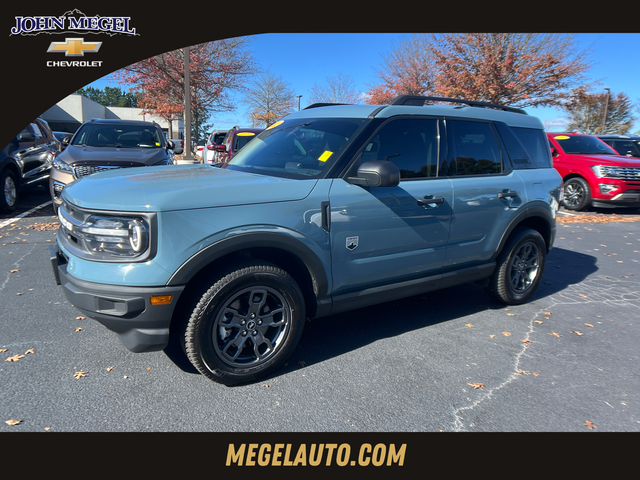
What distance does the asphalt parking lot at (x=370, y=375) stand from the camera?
269cm

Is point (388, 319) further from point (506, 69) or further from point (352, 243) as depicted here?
point (506, 69)

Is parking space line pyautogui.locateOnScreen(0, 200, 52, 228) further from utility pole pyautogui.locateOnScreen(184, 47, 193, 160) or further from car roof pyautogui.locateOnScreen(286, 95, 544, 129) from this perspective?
utility pole pyautogui.locateOnScreen(184, 47, 193, 160)

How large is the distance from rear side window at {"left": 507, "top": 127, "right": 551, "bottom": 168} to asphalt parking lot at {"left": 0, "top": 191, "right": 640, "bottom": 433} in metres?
1.64

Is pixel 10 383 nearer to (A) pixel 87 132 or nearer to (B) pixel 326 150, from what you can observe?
(B) pixel 326 150

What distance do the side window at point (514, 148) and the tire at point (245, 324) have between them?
2875mm

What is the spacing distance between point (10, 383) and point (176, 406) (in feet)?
4.00

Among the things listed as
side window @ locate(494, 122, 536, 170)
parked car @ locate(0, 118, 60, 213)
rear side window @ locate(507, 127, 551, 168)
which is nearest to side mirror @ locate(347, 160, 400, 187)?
side window @ locate(494, 122, 536, 170)

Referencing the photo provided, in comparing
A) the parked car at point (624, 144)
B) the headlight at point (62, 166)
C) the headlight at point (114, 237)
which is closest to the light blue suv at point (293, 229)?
the headlight at point (114, 237)

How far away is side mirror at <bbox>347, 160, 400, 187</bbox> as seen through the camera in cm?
310

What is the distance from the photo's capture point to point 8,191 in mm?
8406

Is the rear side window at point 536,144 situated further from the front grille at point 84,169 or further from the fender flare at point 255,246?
the front grille at point 84,169

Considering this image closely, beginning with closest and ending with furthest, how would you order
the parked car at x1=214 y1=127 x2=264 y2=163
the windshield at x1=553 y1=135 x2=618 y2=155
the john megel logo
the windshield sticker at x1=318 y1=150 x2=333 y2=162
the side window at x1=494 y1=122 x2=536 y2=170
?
the windshield sticker at x1=318 y1=150 x2=333 y2=162 → the side window at x1=494 y1=122 x2=536 y2=170 → the john megel logo → the windshield at x1=553 y1=135 x2=618 y2=155 → the parked car at x1=214 y1=127 x2=264 y2=163

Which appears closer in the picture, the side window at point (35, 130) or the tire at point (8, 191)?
the tire at point (8, 191)

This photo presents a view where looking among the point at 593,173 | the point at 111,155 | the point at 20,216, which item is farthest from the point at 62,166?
the point at 593,173
